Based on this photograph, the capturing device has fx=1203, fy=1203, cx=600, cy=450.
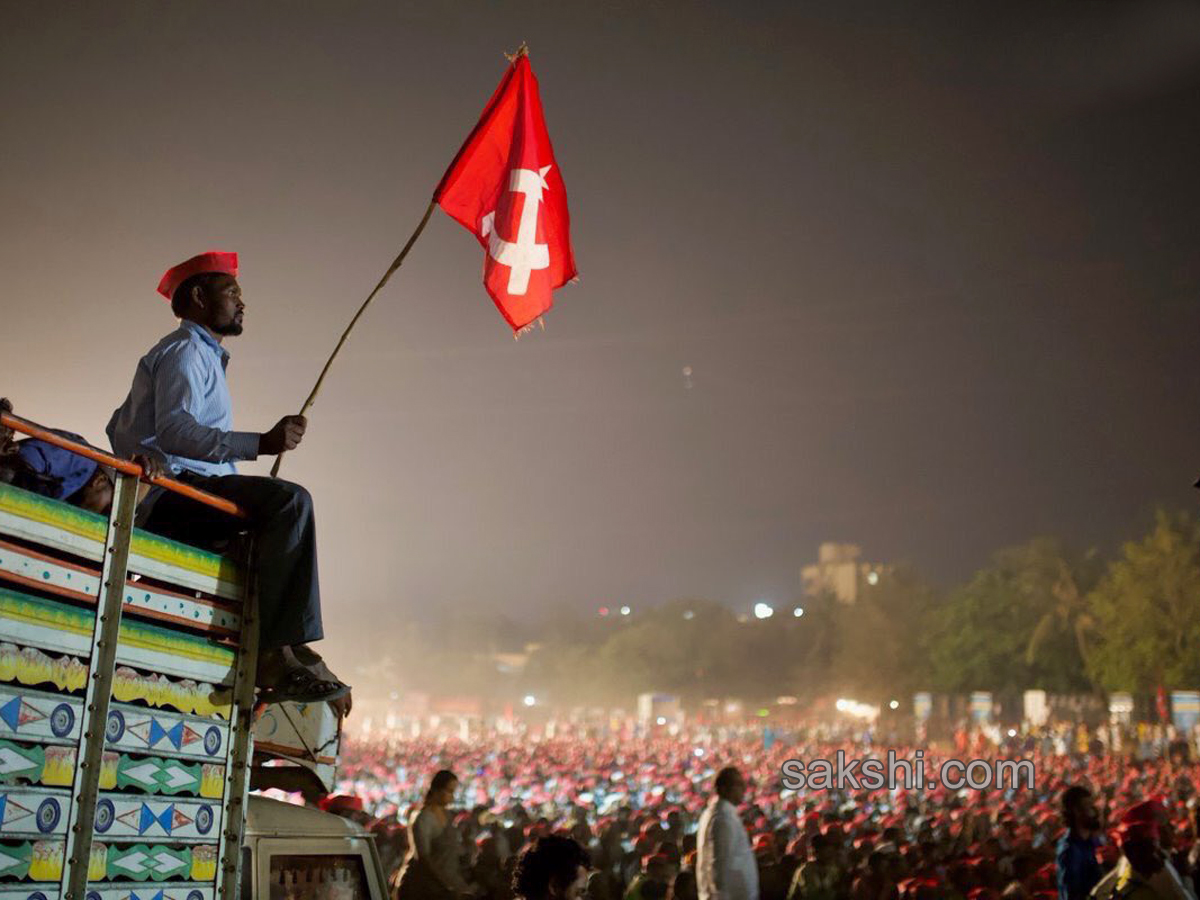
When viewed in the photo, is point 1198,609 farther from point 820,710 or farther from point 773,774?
point 820,710

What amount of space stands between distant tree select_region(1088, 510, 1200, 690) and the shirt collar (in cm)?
4149

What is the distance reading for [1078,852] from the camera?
7.04m

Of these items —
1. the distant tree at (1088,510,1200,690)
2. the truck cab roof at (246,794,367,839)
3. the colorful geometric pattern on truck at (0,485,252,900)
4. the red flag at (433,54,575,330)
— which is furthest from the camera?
the distant tree at (1088,510,1200,690)

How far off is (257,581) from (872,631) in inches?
2988

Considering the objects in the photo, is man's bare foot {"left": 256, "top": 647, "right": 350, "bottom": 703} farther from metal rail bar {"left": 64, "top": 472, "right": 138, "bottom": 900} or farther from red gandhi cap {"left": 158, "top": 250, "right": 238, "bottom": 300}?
red gandhi cap {"left": 158, "top": 250, "right": 238, "bottom": 300}

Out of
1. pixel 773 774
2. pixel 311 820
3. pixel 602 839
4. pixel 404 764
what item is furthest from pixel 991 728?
pixel 311 820

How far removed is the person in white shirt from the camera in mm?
7047

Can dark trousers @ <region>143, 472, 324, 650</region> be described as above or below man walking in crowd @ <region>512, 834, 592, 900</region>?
above

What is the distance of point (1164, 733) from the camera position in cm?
3966

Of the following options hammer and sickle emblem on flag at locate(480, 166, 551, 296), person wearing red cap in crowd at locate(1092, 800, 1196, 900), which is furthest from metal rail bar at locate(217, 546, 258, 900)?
person wearing red cap in crowd at locate(1092, 800, 1196, 900)

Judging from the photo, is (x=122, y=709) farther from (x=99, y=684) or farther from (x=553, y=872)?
(x=553, y=872)

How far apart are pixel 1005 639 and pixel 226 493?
55.1 m

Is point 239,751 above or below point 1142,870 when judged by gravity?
above

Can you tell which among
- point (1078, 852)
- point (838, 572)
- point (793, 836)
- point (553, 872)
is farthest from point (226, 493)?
point (838, 572)
